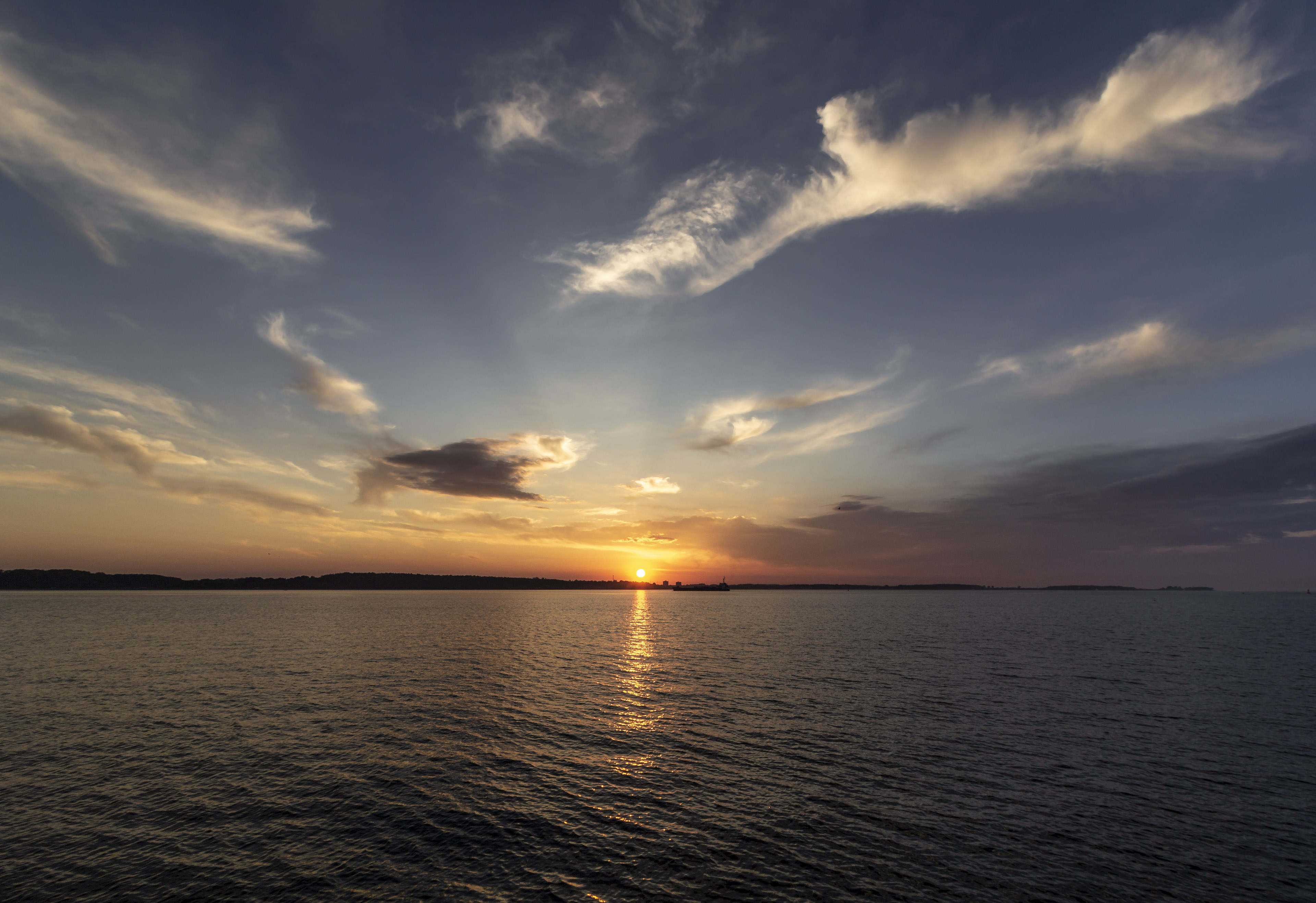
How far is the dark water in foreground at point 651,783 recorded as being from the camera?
25.2 m

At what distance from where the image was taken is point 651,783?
3597 centimetres

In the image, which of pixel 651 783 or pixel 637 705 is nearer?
pixel 651 783

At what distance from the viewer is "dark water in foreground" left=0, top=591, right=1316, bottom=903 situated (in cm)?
2522

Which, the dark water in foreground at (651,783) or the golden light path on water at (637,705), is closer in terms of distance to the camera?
the dark water in foreground at (651,783)

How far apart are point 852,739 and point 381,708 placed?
4493 centimetres

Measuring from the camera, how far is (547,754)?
137 ft

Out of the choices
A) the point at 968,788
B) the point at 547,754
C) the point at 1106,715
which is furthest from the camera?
the point at 1106,715

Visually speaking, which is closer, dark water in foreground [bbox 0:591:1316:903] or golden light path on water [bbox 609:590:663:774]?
dark water in foreground [bbox 0:591:1316:903]

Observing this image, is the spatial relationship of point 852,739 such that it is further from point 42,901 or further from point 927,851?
point 42,901

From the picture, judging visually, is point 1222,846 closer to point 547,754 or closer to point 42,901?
point 547,754

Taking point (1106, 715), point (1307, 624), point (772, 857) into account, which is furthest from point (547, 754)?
point (1307, 624)

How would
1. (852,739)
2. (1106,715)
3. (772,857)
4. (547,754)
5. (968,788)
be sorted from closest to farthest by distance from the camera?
(772,857)
(968,788)
(547,754)
(852,739)
(1106,715)

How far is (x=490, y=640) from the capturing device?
374 ft

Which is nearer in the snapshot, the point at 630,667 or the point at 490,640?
the point at 630,667
